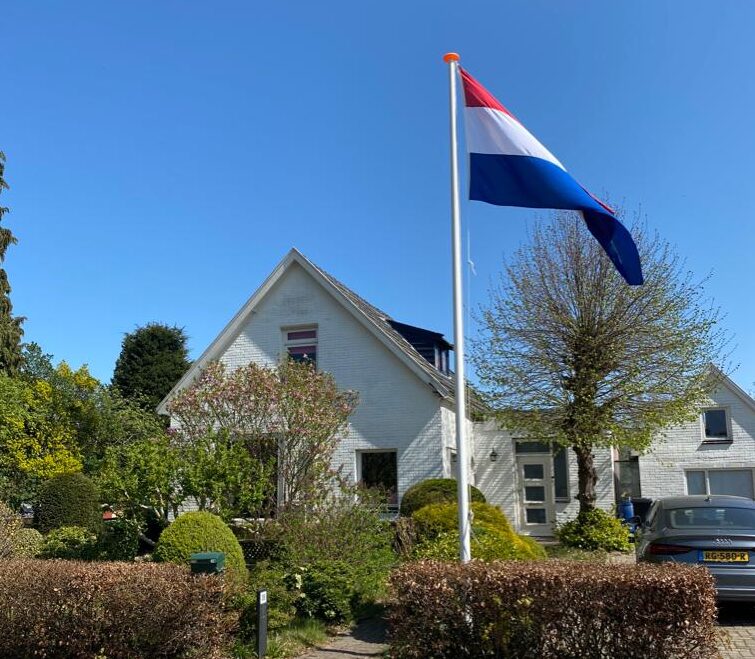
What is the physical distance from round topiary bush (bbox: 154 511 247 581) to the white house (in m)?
6.26

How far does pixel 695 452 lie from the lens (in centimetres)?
2280

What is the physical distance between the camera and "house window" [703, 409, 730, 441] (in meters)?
23.0

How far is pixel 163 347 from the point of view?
4047 centimetres

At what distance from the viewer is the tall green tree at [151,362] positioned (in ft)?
128

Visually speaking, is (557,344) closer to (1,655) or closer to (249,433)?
(249,433)

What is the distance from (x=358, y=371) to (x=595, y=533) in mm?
6874

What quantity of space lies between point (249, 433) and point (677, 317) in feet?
31.5

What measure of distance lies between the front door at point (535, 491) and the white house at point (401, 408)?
3 cm

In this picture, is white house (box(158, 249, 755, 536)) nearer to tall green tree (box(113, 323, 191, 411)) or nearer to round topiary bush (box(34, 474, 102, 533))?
round topiary bush (box(34, 474, 102, 533))

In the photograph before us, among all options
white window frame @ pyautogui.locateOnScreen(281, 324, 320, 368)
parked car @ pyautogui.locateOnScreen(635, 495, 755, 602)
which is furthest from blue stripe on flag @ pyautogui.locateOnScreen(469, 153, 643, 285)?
white window frame @ pyautogui.locateOnScreen(281, 324, 320, 368)

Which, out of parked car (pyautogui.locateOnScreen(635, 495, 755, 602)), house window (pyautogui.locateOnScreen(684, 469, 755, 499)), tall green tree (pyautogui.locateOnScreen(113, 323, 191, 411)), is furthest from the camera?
tall green tree (pyautogui.locateOnScreen(113, 323, 191, 411))

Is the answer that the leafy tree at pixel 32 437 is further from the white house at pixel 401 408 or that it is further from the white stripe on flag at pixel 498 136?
the white stripe on flag at pixel 498 136

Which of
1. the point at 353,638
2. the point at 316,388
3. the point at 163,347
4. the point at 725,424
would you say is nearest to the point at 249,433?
the point at 316,388

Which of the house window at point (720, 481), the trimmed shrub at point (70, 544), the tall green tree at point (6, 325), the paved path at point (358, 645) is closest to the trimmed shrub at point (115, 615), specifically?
the paved path at point (358, 645)
